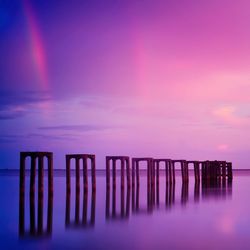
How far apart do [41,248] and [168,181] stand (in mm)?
20961

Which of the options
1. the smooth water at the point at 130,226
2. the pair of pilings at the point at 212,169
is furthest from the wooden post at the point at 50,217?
the pair of pilings at the point at 212,169

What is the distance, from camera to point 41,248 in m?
8.01

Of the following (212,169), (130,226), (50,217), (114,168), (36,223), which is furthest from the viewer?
(212,169)

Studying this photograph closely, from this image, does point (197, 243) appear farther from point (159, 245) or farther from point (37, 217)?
point (37, 217)

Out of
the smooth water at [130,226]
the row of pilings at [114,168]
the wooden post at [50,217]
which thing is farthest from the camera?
the row of pilings at [114,168]

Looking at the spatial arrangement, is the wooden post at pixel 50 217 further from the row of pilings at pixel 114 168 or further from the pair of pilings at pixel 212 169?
the pair of pilings at pixel 212 169

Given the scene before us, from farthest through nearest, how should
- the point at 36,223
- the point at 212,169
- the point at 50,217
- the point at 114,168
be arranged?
the point at 212,169 < the point at 114,168 < the point at 50,217 < the point at 36,223

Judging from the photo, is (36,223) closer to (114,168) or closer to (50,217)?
(50,217)

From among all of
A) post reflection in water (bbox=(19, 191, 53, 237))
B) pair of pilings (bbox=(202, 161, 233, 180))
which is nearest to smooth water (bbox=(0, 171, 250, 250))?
post reflection in water (bbox=(19, 191, 53, 237))

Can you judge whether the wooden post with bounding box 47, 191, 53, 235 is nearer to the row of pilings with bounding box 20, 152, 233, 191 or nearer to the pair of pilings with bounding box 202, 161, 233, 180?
the row of pilings with bounding box 20, 152, 233, 191

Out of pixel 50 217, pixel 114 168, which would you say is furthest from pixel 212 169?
pixel 50 217

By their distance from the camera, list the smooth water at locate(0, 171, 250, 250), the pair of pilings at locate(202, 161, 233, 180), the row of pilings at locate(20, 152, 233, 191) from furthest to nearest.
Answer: the pair of pilings at locate(202, 161, 233, 180) < the row of pilings at locate(20, 152, 233, 191) < the smooth water at locate(0, 171, 250, 250)

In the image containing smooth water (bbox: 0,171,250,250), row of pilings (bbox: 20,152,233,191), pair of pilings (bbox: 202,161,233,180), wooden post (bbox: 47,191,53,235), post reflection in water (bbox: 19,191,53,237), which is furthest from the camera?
pair of pilings (bbox: 202,161,233,180)

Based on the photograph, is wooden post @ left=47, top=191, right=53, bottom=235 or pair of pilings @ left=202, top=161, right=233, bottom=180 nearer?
wooden post @ left=47, top=191, right=53, bottom=235
